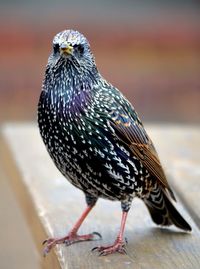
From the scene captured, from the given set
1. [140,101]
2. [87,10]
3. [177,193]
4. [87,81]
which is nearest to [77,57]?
[87,81]

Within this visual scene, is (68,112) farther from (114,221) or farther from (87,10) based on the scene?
(87,10)

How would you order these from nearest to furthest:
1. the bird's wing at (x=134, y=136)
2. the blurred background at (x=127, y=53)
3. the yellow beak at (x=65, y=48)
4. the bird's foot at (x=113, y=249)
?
the yellow beak at (x=65, y=48) < the bird's foot at (x=113, y=249) < the bird's wing at (x=134, y=136) < the blurred background at (x=127, y=53)

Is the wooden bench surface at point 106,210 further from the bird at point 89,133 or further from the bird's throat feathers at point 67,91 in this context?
the bird's throat feathers at point 67,91

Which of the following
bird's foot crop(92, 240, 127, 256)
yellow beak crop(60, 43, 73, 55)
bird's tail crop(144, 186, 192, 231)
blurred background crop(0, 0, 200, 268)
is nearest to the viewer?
yellow beak crop(60, 43, 73, 55)

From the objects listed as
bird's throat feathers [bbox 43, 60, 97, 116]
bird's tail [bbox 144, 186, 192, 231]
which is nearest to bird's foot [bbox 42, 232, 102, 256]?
bird's tail [bbox 144, 186, 192, 231]

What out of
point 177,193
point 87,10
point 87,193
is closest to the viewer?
point 87,193

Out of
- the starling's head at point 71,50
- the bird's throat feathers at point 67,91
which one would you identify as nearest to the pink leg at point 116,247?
the bird's throat feathers at point 67,91

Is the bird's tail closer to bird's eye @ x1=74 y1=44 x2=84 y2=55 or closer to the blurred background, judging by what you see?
bird's eye @ x1=74 y1=44 x2=84 y2=55

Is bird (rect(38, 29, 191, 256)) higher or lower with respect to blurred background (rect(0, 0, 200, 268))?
higher
